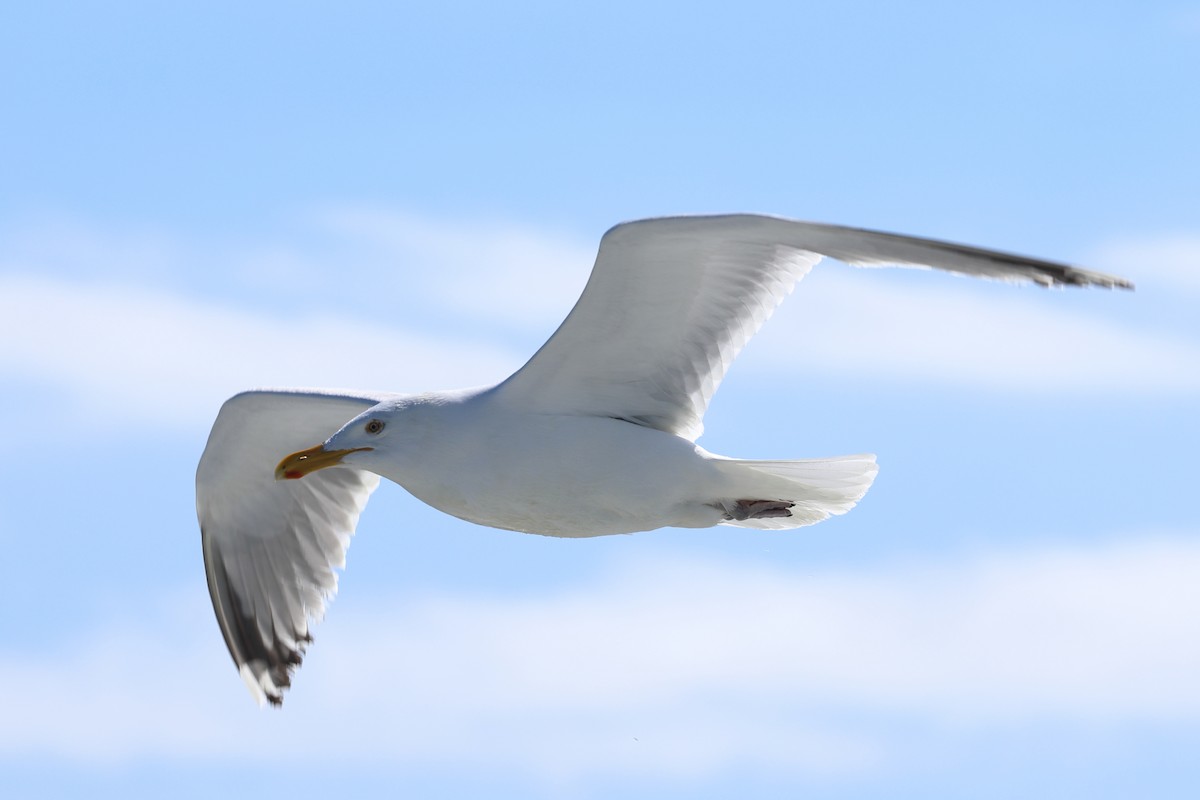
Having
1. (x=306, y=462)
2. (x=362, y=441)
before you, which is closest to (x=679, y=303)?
(x=362, y=441)

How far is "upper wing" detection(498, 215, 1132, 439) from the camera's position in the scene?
7.16 metres

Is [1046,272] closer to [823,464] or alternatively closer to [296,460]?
[823,464]

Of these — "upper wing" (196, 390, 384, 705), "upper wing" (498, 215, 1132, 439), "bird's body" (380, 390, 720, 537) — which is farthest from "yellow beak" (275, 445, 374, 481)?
"upper wing" (196, 390, 384, 705)

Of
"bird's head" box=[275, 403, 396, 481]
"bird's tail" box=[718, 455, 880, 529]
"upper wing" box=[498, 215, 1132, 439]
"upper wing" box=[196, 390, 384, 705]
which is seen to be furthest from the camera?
"upper wing" box=[196, 390, 384, 705]

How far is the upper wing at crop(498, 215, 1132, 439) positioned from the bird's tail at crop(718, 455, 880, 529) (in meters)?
0.44

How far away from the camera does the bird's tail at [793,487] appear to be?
8.06 meters

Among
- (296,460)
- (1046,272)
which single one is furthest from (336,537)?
(1046,272)

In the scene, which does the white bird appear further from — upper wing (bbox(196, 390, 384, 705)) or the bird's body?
upper wing (bbox(196, 390, 384, 705))

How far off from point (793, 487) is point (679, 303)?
1.18 meters

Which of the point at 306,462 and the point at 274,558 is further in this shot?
the point at 274,558

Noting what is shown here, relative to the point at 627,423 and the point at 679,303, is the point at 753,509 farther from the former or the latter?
the point at 679,303

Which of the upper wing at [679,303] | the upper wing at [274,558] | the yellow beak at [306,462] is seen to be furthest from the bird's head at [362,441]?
the upper wing at [274,558]

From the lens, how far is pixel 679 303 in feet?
26.0

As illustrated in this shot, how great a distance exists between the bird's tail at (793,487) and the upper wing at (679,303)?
44cm
